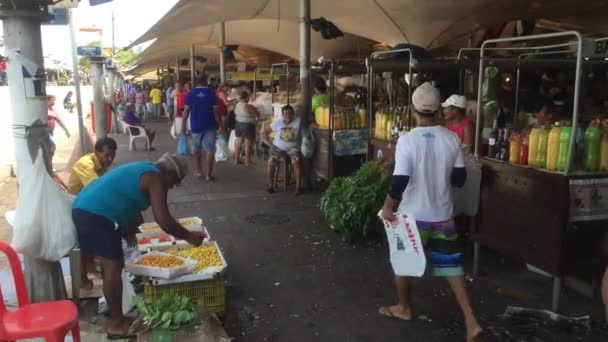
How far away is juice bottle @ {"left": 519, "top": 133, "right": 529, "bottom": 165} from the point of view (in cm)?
433

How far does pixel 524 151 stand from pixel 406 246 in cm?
146

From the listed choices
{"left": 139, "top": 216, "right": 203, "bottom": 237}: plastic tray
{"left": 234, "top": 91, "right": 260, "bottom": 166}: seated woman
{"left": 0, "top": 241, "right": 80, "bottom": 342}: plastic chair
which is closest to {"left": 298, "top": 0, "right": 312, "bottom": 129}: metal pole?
{"left": 234, "top": 91, "right": 260, "bottom": 166}: seated woman

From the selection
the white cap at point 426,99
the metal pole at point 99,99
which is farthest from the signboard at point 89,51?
the white cap at point 426,99

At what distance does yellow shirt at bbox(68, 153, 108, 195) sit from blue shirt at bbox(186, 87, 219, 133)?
4.49m

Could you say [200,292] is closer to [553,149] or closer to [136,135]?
[553,149]

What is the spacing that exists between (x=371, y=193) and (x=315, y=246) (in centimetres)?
89

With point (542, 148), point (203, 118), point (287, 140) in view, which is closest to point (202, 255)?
point (542, 148)

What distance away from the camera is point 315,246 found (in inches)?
Answer: 231

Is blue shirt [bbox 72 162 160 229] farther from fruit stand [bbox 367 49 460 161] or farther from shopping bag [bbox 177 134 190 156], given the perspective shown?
shopping bag [bbox 177 134 190 156]

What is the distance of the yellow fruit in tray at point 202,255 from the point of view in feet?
13.7

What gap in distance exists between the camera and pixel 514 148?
4.43 metres

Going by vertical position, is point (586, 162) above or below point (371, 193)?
above

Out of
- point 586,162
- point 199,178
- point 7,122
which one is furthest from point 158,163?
point 7,122

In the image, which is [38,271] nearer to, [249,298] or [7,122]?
[249,298]
